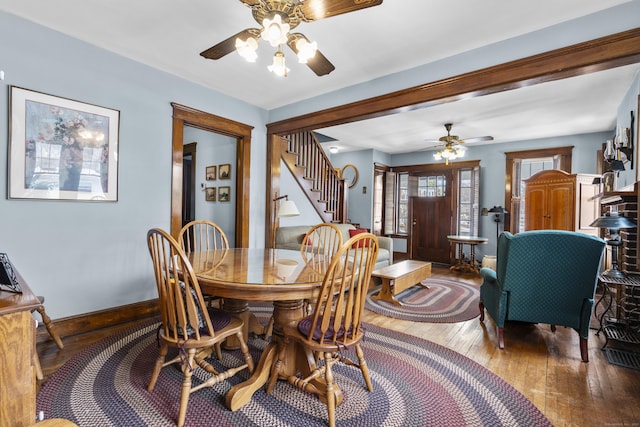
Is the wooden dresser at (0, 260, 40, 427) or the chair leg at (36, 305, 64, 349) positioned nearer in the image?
the wooden dresser at (0, 260, 40, 427)

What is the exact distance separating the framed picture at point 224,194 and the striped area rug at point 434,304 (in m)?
2.48

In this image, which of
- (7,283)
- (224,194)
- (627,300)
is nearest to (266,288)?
(7,283)

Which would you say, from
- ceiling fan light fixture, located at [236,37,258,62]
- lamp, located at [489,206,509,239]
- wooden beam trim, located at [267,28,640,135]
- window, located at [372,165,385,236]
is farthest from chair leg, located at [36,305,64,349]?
lamp, located at [489,206,509,239]

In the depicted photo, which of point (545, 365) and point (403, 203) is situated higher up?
point (403, 203)

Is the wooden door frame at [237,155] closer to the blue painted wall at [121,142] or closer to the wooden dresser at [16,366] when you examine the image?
the blue painted wall at [121,142]

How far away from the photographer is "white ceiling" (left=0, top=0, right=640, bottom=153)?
7.27 feet

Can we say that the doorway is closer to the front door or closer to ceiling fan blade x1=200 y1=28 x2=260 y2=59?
ceiling fan blade x1=200 y1=28 x2=260 y2=59

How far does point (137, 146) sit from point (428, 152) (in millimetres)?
5784

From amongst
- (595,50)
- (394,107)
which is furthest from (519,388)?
(394,107)

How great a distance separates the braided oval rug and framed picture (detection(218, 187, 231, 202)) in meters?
2.60

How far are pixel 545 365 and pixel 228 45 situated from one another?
318cm

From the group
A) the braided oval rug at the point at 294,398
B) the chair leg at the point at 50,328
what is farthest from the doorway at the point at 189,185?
the braided oval rug at the point at 294,398

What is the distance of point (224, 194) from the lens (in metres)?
4.68

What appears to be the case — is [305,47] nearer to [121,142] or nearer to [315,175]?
[121,142]
